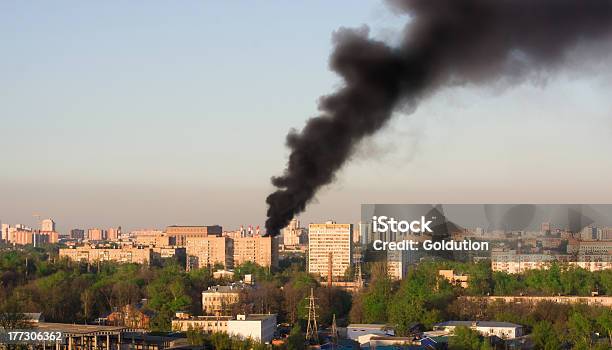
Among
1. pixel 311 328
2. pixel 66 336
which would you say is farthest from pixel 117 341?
pixel 311 328

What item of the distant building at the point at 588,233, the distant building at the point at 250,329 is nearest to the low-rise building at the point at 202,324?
the distant building at the point at 250,329

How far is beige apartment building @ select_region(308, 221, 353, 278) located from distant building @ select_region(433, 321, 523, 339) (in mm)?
31083

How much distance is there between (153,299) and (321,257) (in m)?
28.0

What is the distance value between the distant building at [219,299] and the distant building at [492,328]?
8.28 metres

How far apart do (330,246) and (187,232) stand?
1134 inches

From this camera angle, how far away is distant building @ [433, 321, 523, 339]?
2928 centimetres

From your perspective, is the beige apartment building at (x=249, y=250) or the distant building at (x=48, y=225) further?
the distant building at (x=48, y=225)

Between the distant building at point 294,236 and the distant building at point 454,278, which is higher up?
the distant building at point 294,236

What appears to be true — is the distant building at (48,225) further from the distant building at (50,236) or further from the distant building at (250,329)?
the distant building at (250,329)

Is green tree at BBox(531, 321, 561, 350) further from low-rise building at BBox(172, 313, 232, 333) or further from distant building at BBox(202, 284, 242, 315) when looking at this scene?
distant building at BBox(202, 284, 242, 315)

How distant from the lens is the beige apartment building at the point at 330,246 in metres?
62.9

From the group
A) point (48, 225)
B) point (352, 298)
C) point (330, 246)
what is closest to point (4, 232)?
point (48, 225)

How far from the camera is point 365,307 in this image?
3597 cm

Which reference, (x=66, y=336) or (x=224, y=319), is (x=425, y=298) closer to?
(x=224, y=319)
